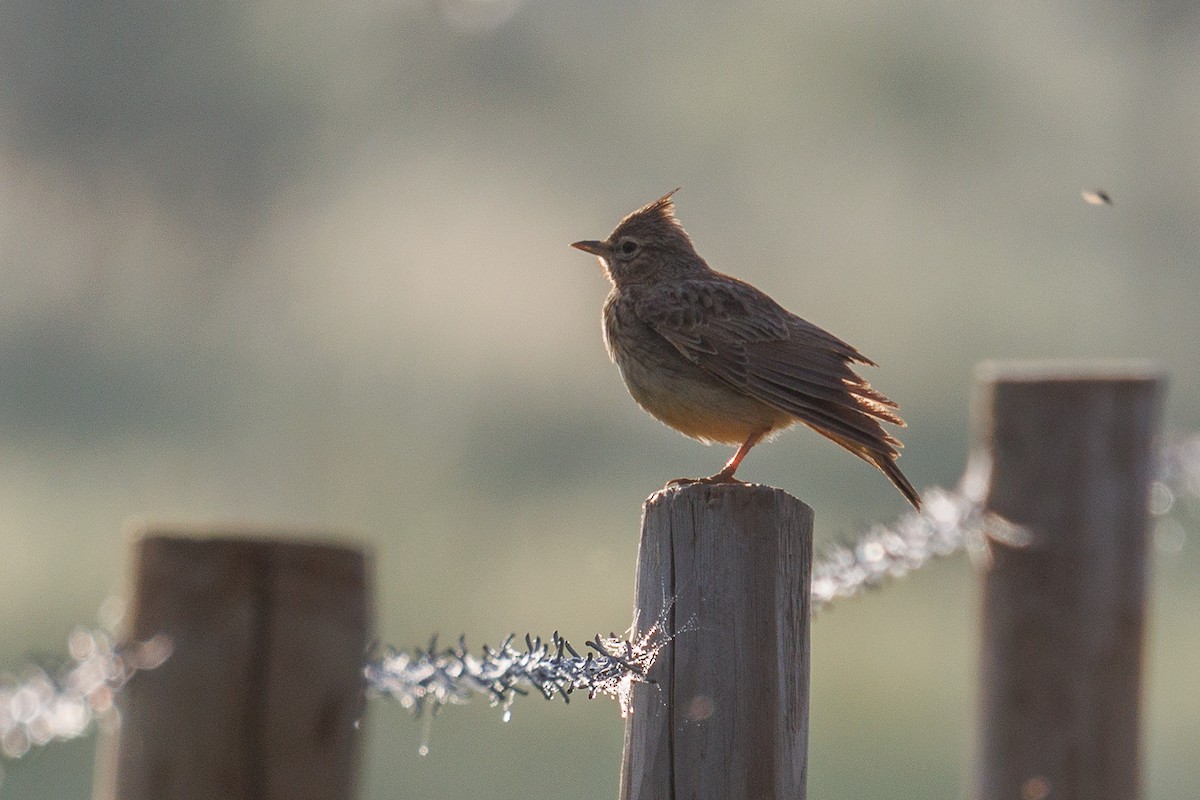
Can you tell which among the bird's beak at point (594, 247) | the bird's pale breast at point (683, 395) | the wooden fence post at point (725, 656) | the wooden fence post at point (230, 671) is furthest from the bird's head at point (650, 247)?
the wooden fence post at point (230, 671)

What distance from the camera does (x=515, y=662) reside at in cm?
319

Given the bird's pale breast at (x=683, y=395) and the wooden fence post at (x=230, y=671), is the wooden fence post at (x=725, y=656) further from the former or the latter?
the bird's pale breast at (x=683, y=395)

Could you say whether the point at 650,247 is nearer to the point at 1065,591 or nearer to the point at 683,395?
the point at 683,395

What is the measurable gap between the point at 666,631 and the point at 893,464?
6.16 feet

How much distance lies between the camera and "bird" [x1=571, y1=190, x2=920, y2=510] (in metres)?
5.14

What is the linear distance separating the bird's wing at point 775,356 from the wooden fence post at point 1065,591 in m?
0.56

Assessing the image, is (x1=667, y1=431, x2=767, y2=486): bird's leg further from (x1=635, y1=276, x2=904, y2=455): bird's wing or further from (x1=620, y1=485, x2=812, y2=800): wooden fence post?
(x1=620, y1=485, x2=812, y2=800): wooden fence post

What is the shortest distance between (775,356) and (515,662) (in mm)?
2510

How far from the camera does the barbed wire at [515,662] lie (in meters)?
2.30

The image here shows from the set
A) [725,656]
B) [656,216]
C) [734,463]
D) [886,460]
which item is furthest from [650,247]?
[725,656]

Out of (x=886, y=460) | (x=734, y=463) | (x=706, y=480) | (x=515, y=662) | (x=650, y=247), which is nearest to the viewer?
(x=515, y=662)

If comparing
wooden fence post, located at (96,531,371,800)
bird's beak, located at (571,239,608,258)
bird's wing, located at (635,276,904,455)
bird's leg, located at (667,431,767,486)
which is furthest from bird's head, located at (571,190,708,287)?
wooden fence post, located at (96,531,371,800)

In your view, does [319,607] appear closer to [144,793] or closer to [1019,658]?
[144,793]

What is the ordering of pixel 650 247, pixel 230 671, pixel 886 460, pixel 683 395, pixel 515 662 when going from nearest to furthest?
pixel 230 671, pixel 515 662, pixel 886 460, pixel 683 395, pixel 650 247
